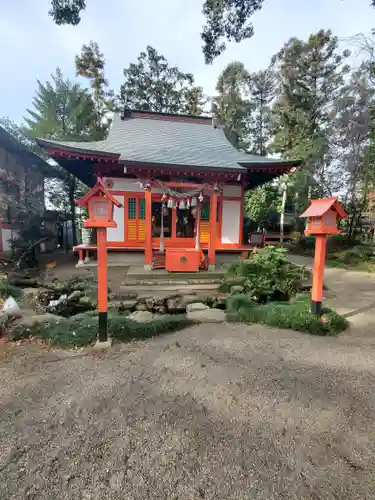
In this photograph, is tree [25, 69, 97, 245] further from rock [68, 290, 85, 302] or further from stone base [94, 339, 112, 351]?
stone base [94, 339, 112, 351]

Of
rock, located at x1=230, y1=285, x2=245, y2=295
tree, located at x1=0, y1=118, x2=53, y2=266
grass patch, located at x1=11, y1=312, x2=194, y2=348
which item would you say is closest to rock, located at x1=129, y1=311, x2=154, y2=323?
grass patch, located at x1=11, y1=312, x2=194, y2=348

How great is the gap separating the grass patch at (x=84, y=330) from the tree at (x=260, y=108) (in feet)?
62.8

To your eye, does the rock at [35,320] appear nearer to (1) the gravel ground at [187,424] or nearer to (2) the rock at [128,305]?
(1) the gravel ground at [187,424]

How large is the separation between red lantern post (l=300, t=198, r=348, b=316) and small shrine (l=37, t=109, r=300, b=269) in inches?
132

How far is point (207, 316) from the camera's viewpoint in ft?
13.3

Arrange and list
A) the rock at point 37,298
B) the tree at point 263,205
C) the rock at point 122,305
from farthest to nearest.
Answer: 1. the tree at point 263,205
2. the rock at point 122,305
3. the rock at point 37,298

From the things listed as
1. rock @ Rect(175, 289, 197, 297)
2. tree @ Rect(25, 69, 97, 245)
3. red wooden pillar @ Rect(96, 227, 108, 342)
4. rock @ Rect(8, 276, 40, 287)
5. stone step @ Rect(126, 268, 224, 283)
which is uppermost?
tree @ Rect(25, 69, 97, 245)

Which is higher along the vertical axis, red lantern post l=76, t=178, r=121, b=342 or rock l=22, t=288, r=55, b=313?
red lantern post l=76, t=178, r=121, b=342

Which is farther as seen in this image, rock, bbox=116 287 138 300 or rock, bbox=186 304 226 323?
rock, bbox=116 287 138 300

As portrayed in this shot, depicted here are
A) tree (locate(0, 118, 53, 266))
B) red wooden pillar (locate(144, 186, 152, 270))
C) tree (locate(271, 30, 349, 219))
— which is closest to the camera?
red wooden pillar (locate(144, 186, 152, 270))

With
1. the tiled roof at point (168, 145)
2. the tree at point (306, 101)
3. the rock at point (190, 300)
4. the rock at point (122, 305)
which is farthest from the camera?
the tree at point (306, 101)

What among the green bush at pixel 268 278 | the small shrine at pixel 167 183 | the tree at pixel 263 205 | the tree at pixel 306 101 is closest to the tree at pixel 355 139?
the tree at pixel 306 101

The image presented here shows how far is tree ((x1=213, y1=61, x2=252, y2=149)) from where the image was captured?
19219 millimetres

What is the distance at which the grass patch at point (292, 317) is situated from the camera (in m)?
3.62
